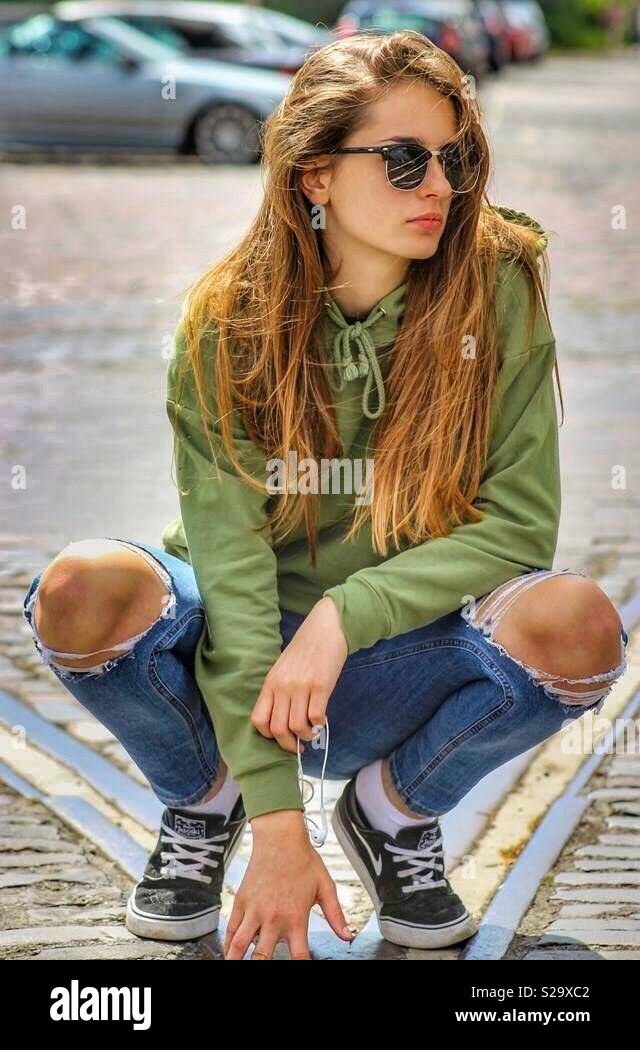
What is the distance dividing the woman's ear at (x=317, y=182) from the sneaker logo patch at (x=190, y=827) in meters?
1.18

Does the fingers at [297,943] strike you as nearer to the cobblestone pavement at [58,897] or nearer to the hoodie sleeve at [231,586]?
the hoodie sleeve at [231,586]

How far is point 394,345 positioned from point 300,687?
0.71 m

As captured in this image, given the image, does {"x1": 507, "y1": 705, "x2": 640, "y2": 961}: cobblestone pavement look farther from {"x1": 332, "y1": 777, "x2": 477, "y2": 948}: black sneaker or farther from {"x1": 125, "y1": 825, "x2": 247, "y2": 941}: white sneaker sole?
{"x1": 125, "y1": 825, "x2": 247, "y2": 941}: white sneaker sole

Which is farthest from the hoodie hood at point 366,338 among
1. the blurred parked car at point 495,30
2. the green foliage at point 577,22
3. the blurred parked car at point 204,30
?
the green foliage at point 577,22

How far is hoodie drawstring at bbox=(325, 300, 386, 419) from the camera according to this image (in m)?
3.21

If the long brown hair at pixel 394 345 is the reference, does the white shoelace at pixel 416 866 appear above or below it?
below

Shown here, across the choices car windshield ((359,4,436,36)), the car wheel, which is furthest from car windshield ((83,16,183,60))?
car windshield ((359,4,436,36))

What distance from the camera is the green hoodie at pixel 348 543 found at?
301cm

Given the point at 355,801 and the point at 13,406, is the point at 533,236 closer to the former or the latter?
the point at 355,801

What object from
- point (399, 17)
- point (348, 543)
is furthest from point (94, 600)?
point (399, 17)

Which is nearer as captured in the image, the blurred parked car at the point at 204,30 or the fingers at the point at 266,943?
the fingers at the point at 266,943

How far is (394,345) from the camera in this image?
3.24 m

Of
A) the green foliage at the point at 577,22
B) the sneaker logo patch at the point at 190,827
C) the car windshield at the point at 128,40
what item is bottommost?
the sneaker logo patch at the point at 190,827

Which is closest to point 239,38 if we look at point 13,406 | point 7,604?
point 13,406
